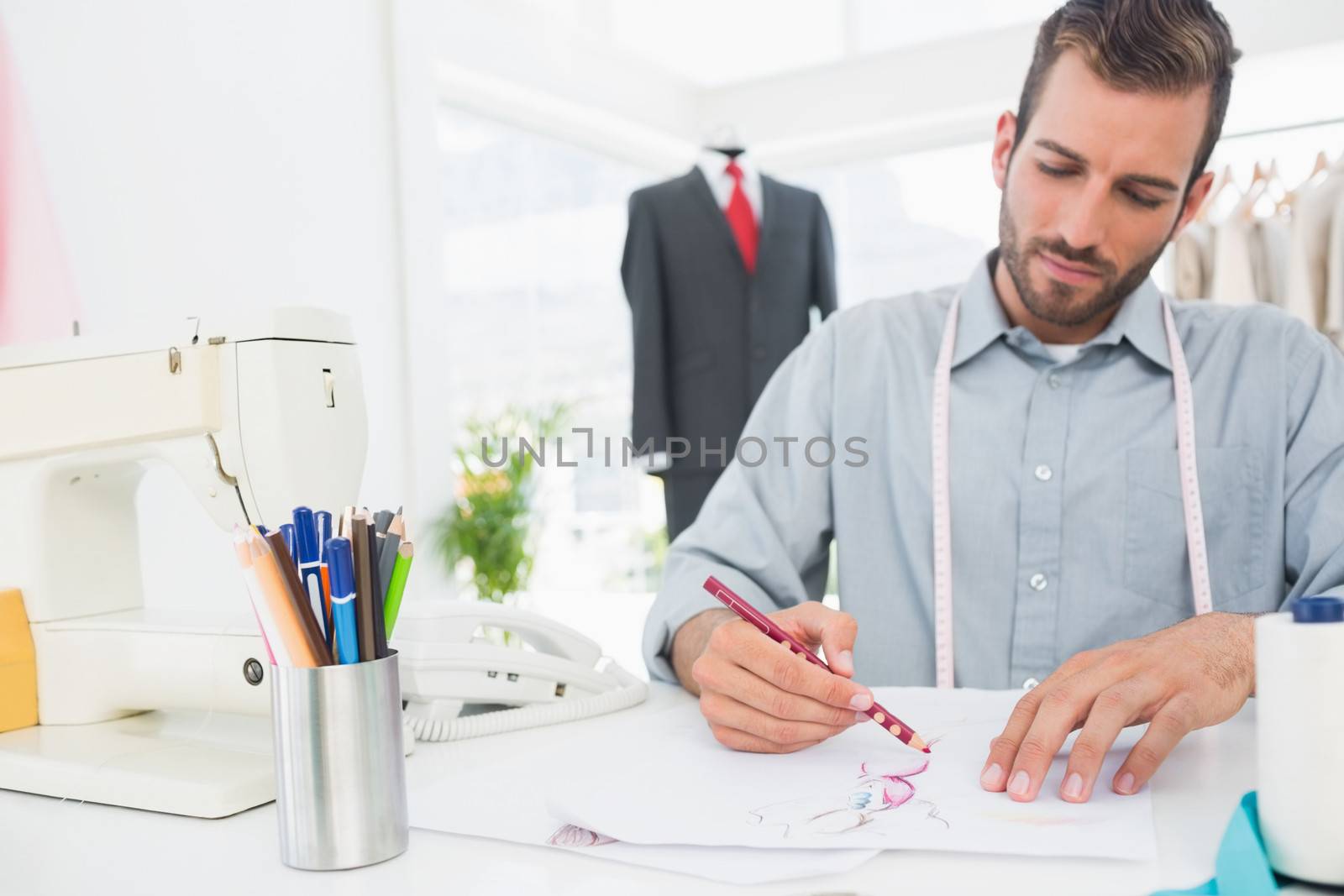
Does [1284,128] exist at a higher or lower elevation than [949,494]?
higher

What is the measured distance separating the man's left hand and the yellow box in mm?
911

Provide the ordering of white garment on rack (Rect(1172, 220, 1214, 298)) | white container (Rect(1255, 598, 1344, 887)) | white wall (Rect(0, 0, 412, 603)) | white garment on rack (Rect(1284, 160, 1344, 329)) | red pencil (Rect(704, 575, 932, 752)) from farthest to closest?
white garment on rack (Rect(1172, 220, 1214, 298)), white garment on rack (Rect(1284, 160, 1344, 329)), white wall (Rect(0, 0, 412, 603)), red pencil (Rect(704, 575, 932, 752)), white container (Rect(1255, 598, 1344, 887))

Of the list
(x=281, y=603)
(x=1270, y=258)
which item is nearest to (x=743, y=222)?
(x=1270, y=258)

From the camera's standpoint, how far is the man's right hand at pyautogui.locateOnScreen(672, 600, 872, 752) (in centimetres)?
89

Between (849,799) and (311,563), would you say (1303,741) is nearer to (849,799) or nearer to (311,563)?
(849,799)

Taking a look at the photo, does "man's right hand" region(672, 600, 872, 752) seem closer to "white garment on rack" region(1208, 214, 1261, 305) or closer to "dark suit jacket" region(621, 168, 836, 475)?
"dark suit jacket" region(621, 168, 836, 475)

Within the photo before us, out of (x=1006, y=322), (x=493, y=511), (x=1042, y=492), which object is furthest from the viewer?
(x=493, y=511)

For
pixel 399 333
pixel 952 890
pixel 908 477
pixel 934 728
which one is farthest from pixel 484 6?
pixel 952 890

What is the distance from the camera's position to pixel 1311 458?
4.40 feet

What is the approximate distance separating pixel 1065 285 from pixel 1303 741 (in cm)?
92

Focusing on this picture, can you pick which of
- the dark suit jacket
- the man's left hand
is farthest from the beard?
the dark suit jacket

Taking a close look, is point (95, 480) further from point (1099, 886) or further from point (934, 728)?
point (1099, 886)

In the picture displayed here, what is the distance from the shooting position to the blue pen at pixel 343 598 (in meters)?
0.69

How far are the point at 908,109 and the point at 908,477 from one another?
3.22 meters
